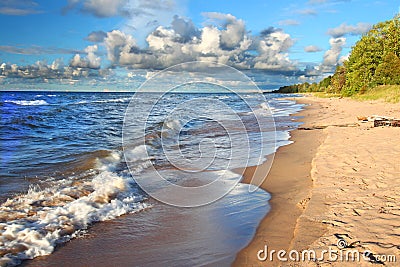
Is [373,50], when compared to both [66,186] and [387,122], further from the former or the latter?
[66,186]

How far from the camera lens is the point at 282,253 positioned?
4.01 meters

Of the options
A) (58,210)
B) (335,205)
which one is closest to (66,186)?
(58,210)

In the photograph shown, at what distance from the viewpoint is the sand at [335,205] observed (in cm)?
384

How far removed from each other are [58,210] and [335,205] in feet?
16.2

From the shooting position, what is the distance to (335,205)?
17.1 ft

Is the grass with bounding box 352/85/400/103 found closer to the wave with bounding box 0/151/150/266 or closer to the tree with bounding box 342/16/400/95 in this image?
the tree with bounding box 342/16/400/95

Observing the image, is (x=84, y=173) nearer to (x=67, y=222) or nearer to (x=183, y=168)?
(x=183, y=168)

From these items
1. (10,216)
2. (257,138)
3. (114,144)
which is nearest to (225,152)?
(257,138)

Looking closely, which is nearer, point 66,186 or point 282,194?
point 282,194

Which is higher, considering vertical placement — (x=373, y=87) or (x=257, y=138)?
(x=373, y=87)

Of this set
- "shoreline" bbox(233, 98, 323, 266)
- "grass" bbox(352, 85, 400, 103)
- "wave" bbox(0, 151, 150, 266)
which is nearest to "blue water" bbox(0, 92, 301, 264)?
"wave" bbox(0, 151, 150, 266)

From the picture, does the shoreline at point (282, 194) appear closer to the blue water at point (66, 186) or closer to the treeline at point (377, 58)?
the blue water at point (66, 186)

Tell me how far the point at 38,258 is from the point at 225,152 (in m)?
8.32

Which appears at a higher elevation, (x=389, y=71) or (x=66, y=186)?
(x=389, y=71)
